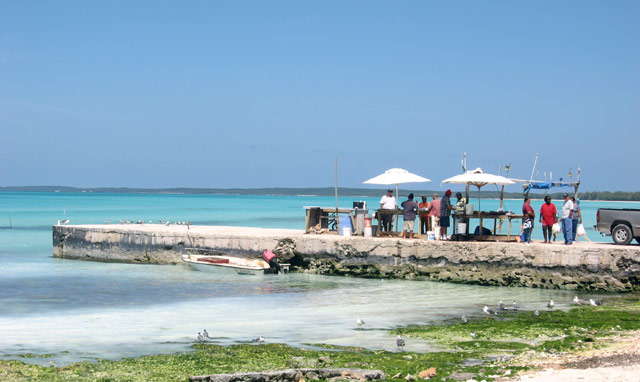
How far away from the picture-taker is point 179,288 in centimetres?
1994

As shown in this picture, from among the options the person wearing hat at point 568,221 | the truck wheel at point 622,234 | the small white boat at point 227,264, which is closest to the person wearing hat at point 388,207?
the small white boat at point 227,264

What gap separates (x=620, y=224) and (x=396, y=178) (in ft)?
22.5

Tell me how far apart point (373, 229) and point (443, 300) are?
5.99 meters

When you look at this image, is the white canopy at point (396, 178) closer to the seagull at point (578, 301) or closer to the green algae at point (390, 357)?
the seagull at point (578, 301)

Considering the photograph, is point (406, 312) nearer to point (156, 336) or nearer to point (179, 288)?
point (156, 336)

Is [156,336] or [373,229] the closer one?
[156,336]

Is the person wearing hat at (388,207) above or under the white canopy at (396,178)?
under

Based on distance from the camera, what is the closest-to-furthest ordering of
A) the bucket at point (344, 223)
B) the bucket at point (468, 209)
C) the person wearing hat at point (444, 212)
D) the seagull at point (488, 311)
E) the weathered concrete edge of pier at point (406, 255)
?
the seagull at point (488, 311), the weathered concrete edge of pier at point (406, 255), the bucket at point (468, 209), the person wearing hat at point (444, 212), the bucket at point (344, 223)

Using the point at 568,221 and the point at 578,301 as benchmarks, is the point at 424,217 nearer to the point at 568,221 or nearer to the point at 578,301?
the point at 568,221

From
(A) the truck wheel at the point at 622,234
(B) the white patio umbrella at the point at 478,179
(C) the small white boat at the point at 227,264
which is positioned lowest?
(C) the small white boat at the point at 227,264

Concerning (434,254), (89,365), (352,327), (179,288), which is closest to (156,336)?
(89,365)

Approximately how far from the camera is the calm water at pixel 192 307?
12.5 m

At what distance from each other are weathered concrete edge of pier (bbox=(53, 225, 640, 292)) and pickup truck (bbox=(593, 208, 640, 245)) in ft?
2.86

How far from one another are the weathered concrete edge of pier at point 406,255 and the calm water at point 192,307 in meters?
0.58
